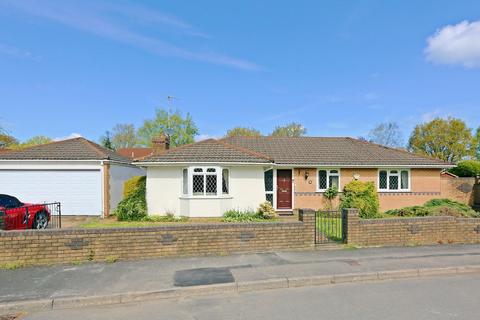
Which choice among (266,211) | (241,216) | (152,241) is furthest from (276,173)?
(152,241)

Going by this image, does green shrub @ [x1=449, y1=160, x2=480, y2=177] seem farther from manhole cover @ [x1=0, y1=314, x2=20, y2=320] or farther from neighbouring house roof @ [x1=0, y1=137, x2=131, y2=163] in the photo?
manhole cover @ [x1=0, y1=314, x2=20, y2=320]

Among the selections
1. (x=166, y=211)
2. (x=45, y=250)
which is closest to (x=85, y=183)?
(x=166, y=211)

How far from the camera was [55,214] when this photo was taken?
13.9 metres

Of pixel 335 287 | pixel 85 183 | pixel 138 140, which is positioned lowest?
pixel 335 287

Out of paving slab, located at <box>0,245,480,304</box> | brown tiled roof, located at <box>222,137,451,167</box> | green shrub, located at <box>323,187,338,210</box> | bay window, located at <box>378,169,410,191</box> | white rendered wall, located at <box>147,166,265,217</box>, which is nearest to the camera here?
paving slab, located at <box>0,245,480,304</box>

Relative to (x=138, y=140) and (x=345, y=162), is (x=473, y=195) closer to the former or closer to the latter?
(x=345, y=162)

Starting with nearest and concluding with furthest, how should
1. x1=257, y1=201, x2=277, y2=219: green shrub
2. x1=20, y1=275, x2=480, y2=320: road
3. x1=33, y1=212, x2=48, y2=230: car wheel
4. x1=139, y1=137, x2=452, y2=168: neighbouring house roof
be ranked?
x1=20, y1=275, x2=480, y2=320: road → x1=33, y1=212, x2=48, y2=230: car wheel → x1=257, y1=201, x2=277, y2=219: green shrub → x1=139, y1=137, x2=452, y2=168: neighbouring house roof

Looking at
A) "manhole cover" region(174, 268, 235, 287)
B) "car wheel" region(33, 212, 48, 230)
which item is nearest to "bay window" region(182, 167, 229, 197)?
"car wheel" region(33, 212, 48, 230)

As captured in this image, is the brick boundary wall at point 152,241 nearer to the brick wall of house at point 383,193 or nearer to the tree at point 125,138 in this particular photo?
the brick wall of house at point 383,193

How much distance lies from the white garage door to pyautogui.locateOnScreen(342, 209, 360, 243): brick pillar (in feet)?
37.3

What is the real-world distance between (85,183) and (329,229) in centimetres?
1135

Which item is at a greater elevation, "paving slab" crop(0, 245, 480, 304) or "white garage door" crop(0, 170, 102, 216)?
"white garage door" crop(0, 170, 102, 216)

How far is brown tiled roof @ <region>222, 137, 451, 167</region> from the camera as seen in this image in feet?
53.9

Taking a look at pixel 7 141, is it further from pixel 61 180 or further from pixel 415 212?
pixel 415 212
